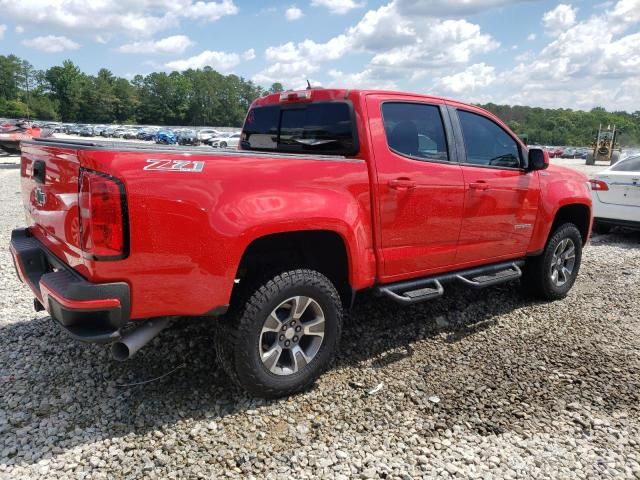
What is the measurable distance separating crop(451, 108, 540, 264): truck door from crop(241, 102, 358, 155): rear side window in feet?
3.55

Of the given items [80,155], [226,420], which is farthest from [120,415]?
[80,155]

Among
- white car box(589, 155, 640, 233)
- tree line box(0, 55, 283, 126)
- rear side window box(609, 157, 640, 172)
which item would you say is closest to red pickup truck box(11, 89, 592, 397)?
white car box(589, 155, 640, 233)

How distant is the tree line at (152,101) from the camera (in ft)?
389

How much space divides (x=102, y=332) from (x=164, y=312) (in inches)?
12.3

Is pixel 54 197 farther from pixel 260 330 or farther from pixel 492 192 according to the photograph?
pixel 492 192

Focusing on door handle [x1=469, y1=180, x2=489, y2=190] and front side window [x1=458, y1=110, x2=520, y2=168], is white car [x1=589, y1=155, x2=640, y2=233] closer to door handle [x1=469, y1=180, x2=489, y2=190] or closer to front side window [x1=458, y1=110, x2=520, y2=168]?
front side window [x1=458, y1=110, x2=520, y2=168]

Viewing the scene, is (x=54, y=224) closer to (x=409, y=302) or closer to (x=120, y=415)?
(x=120, y=415)

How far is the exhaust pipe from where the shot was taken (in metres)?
2.73

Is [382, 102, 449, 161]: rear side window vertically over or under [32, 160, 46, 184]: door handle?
over

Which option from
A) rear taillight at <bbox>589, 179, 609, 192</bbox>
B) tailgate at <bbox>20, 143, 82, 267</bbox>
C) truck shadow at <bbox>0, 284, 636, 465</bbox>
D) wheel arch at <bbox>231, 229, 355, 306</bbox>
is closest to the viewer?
tailgate at <bbox>20, 143, 82, 267</bbox>

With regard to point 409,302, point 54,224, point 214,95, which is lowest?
point 409,302

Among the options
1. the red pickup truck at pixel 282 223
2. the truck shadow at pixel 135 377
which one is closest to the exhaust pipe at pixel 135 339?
the red pickup truck at pixel 282 223

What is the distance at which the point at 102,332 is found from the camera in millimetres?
2592

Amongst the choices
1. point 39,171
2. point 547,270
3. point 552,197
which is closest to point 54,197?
point 39,171
